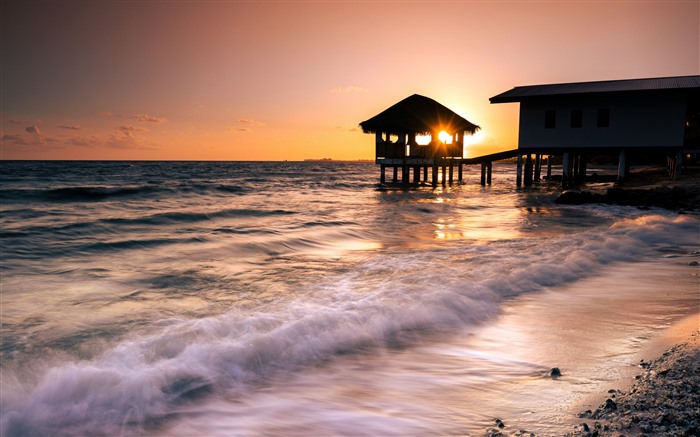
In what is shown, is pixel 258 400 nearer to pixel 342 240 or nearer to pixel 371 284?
pixel 371 284

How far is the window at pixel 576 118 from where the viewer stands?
76.1 ft

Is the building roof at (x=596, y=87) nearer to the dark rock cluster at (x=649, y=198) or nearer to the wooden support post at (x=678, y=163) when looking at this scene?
the wooden support post at (x=678, y=163)

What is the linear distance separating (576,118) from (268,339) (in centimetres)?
2327

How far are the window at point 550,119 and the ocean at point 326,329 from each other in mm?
13826

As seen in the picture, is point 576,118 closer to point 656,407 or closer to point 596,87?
point 596,87

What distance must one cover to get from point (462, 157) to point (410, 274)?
25.9m

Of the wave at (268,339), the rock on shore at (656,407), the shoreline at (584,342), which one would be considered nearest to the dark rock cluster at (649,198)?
the wave at (268,339)

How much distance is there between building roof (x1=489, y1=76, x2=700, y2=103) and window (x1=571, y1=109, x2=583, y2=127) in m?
1.02

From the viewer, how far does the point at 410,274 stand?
7.14m

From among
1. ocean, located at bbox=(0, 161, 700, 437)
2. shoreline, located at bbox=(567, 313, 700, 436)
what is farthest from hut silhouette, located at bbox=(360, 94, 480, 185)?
shoreline, located at bbox=(567, 313, 700, 436)

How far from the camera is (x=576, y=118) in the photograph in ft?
76.5

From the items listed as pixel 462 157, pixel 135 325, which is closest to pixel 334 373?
pixel 135 325

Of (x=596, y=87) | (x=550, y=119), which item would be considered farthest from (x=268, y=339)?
(x=596, y=87)

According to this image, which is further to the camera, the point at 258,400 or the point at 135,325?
the point at 135,325
